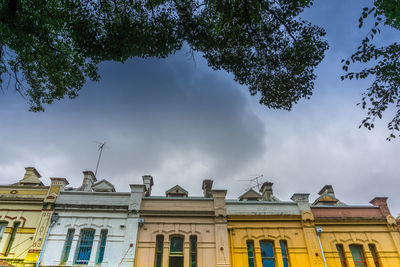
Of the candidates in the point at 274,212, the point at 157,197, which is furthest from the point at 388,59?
the point at 157,197

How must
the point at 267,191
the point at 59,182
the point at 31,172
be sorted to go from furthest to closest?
the point at 267,191
the point at 31,172
the point at 59,182

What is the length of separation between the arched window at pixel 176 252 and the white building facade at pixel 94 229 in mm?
2447

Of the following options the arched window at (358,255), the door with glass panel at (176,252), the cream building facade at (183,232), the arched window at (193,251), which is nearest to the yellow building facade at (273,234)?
the cream building facade at (183,232)

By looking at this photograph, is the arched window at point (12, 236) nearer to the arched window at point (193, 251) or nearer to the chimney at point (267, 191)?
the arched window at point (193, 251)

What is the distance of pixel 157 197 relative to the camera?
19.8 m

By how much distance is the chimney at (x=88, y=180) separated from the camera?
2238 centimetres

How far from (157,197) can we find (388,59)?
52.2ft

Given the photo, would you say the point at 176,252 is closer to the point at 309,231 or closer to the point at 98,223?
the point at 98,223

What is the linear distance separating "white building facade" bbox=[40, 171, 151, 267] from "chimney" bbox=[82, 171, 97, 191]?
2.94 m

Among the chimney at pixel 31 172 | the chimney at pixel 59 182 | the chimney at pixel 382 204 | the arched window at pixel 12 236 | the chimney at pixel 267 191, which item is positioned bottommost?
the arched window at pixel 12 236

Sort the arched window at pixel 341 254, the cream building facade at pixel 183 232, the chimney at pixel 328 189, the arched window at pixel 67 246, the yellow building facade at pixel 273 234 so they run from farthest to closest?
the chimney at pixel 328 189 < the arched window at pixel 341 254 < the yellow building facade at pixel 273 234 < the cream building facade at pixel 183 232 < the arched window at pixel 67 246

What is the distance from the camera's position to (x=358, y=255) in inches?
732

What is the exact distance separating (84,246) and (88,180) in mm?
6550

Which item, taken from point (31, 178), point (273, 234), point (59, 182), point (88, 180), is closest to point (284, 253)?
point (273, 234)
